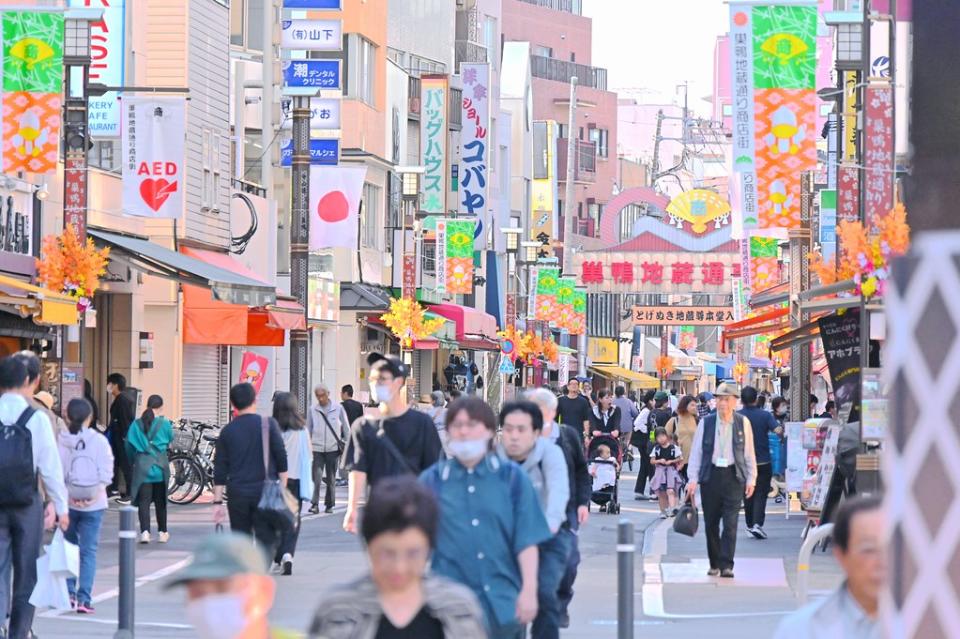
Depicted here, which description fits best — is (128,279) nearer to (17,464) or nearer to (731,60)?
(731,60)

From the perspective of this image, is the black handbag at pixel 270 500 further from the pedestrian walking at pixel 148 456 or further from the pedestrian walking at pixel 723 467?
the pedestrian walking at pixel 148 456

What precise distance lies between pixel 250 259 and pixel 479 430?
3183 centimetres

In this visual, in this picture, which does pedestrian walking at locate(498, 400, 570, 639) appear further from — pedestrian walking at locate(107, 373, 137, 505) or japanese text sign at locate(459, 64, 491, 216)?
japanese text sign at locate(459, 64, 491, 216)

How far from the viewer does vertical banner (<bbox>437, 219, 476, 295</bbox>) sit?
5222 centimetres

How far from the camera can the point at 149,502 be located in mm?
20953

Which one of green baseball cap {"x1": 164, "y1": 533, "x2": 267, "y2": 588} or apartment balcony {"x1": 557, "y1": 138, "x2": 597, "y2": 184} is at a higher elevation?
apartment balcony {"x1": 557, "y1": 138, "x2": 597, "y2": 184}

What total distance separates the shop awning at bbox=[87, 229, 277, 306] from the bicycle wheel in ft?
7.83

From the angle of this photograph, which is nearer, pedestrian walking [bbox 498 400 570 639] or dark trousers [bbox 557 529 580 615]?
pedestrian walking [bbox 498 400 570 639]

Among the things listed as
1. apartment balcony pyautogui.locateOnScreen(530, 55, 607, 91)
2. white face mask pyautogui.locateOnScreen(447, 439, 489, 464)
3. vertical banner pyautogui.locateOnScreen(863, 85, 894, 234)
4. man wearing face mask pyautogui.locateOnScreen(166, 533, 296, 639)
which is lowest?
man wearing face mask pyautogui.locateOnScreen(166, 533, 296, 639)

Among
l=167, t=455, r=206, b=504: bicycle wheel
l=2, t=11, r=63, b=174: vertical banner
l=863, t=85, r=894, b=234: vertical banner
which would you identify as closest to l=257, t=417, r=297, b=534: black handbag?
l=863, t=85, r=894, b=234: vertical banner

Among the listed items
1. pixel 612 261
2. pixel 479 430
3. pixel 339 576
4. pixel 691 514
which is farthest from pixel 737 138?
pixel 612 261

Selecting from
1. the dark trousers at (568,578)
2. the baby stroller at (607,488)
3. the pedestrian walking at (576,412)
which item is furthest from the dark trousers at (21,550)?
the baby stroller at (607,488)

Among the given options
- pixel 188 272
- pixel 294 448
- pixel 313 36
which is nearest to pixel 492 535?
pixel 294 448

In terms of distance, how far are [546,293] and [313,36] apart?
3402cm
